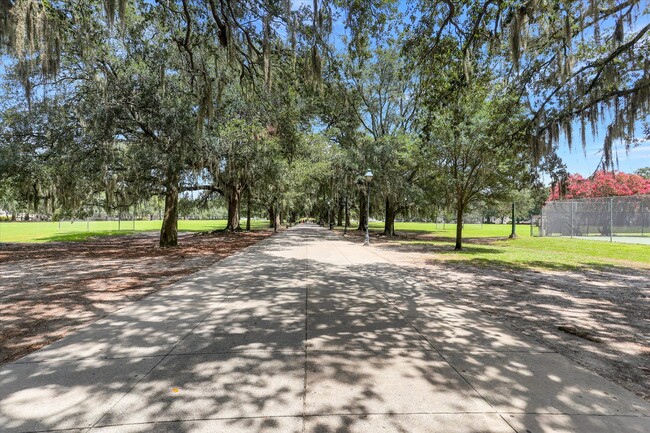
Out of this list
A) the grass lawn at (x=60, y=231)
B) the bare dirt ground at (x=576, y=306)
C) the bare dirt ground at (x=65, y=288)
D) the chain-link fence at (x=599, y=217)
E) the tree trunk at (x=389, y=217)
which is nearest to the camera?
the bare dirt ground at (x=576, y=306)

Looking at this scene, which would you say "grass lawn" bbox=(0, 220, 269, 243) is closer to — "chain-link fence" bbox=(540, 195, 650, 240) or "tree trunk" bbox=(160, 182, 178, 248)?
"tree trunk" bbox=(160, 182, 178, 248)

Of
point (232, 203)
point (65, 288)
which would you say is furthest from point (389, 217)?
point (65, 288)

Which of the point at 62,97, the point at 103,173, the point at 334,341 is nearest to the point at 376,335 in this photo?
the point at 334,341

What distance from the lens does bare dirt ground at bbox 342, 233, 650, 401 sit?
146 inches

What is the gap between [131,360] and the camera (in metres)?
3.50

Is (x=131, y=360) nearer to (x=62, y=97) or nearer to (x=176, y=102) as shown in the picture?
(x=176, y=102)

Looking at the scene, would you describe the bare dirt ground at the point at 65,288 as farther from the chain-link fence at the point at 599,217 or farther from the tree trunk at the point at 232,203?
the chain-link fence at the point at 599,217

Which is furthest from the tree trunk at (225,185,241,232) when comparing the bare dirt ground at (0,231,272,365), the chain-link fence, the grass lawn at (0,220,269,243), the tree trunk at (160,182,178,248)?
the chain-link fence

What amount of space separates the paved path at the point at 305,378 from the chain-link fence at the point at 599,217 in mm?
20983

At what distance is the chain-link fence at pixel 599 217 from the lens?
62.4 ft

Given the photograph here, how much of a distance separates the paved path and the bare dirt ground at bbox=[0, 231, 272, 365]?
0.51 meters

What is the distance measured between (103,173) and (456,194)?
1569 cm

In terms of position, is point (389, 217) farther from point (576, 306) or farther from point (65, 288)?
point (65, 288)

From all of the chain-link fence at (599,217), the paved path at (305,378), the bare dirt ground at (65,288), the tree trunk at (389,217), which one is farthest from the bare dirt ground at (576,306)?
the tree trunk at (389,217)
